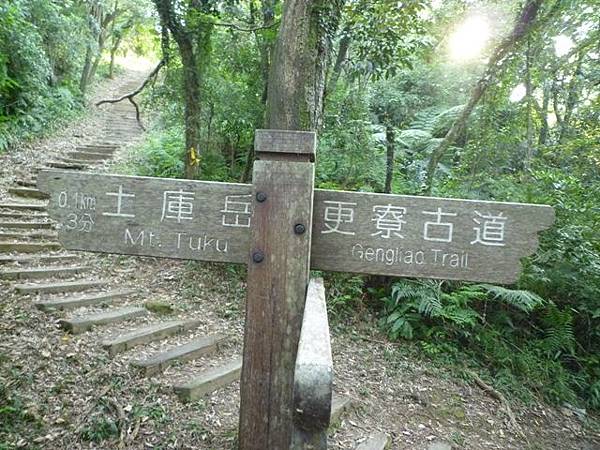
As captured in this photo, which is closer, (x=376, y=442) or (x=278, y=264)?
(x=278, y=264)

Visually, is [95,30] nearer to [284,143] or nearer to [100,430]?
[100,430]

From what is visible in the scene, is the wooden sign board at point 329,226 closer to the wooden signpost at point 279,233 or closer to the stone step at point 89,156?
the wooden signpost at point 279,233

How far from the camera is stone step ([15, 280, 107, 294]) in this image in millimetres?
4316

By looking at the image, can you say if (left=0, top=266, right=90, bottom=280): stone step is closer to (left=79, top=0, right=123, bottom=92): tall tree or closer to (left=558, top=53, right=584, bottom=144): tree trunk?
(left=558, top=53, right=584, bottom=144): tree trunk

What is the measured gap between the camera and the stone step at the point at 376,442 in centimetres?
317

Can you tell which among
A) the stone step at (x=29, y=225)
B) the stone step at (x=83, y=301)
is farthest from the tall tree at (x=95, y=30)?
the stone step at (x=83, y=301)

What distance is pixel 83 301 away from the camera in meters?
4.40

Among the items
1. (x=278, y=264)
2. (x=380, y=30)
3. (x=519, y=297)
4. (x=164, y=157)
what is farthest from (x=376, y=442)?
(x=164, y=157)

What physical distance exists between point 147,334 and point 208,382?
91 cm

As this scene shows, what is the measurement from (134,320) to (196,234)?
3002mm

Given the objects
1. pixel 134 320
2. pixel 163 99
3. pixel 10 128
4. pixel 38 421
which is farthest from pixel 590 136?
pixel 10 128

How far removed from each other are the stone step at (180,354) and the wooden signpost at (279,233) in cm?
195

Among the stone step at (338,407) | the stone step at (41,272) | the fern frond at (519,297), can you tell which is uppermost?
the fern frond at (519,297)

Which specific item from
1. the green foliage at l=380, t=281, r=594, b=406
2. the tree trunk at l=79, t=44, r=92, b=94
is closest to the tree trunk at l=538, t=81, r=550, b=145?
the green foliage at l=380, t=281, r=594, b=406
